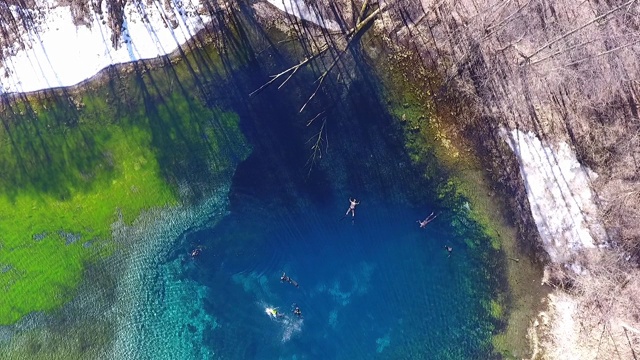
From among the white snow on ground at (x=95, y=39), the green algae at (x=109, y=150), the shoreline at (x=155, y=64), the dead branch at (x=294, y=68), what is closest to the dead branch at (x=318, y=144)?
the dead branch at (x=294, y=68)

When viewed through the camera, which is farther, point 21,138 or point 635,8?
point 21,138

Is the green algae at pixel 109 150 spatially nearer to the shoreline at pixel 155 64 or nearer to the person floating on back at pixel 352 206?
the shoreline at pixel 155 64

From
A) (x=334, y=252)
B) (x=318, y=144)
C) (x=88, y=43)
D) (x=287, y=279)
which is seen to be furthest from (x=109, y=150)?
(x=334, y=252)

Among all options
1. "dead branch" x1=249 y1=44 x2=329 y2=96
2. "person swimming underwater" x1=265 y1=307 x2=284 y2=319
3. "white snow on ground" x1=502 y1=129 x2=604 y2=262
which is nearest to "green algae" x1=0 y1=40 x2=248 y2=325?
"dead branch" x1=249 y1=44 x2=329 y2=96

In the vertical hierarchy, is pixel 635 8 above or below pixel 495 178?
above

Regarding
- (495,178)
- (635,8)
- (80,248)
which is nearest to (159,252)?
(80,248)

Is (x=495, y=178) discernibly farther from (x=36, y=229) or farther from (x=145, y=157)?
(x=36, y=229)
